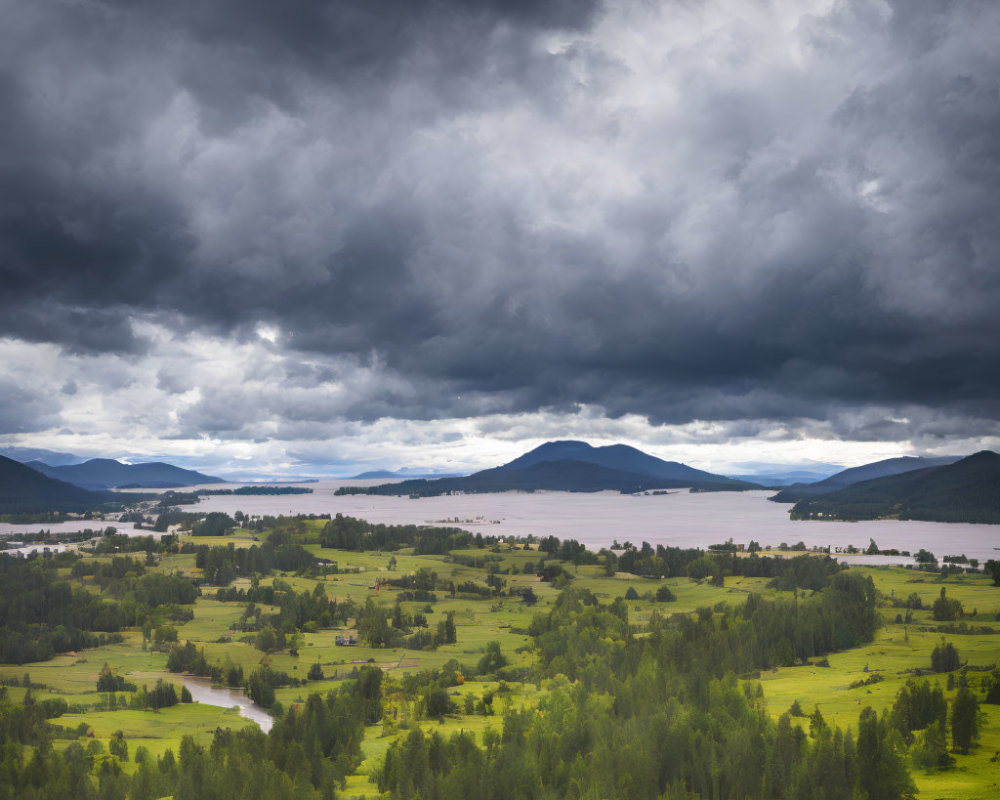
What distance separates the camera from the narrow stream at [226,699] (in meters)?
124

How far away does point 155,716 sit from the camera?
117m

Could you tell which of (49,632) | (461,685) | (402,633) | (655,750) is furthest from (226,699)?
(655,750)

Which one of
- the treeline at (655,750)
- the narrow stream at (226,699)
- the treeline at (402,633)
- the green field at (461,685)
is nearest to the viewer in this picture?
the treeline at (655,750)

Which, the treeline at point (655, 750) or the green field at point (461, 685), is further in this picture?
the green field at point (461, 685)

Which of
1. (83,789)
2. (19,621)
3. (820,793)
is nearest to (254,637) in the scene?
(19,621)

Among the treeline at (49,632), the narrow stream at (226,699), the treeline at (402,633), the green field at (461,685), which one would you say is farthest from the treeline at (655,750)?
the treeline at (49,632)

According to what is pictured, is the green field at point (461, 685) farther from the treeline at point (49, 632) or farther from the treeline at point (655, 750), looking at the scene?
the treeline at point (655, 750)

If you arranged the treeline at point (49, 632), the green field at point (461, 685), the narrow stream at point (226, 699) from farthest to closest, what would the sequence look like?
1. the treeline at point (49, 632)
2. the narrow stream at point (226, 699)
3. the green field at point (461, 685)

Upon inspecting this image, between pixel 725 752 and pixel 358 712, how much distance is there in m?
54.4

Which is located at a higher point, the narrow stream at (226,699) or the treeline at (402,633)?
the treeline at (402,633)

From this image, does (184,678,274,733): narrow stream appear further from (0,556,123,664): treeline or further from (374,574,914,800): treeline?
(0,556,123,664): treeline

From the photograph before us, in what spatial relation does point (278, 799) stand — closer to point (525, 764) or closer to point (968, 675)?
point (525, 764)

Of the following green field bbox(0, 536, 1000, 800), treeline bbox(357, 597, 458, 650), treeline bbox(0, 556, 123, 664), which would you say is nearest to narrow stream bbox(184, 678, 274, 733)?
green field bbox(0, 536, 1000, 800)

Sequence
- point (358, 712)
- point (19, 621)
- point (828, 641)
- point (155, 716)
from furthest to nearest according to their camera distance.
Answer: point (19, 621)
point (828, 641)
point (155, 716)
point (358, 712)
